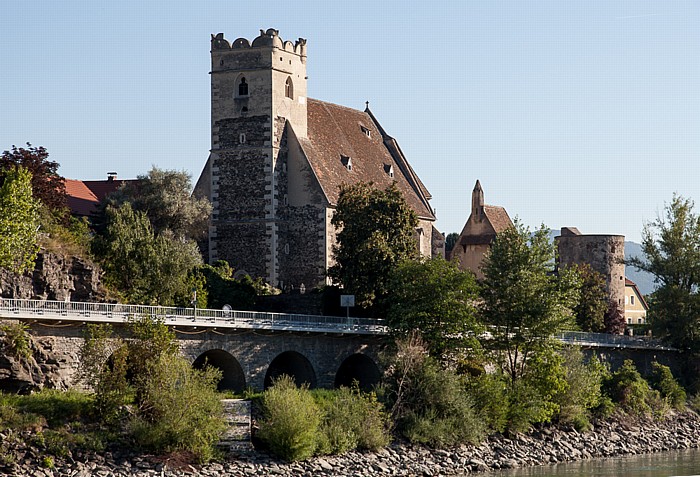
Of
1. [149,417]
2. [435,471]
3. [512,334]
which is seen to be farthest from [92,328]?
[512,334]

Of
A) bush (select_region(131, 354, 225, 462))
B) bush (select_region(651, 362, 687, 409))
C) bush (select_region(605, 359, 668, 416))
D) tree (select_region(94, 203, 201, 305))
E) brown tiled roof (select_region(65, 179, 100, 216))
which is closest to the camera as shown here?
bush (select_region(131, 354, 225, 462))

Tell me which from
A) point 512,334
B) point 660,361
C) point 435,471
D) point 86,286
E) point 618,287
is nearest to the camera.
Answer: point 435,471

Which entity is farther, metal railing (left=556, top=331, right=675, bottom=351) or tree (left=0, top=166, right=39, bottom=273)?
metal railing (left=556, top=331, right=675, bottom=351)

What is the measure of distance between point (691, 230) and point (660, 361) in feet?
27.2

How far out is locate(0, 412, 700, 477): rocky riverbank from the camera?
156 feet

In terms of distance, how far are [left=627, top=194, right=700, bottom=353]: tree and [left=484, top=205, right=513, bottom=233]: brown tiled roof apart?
15.3m

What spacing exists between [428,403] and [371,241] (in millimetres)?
11520

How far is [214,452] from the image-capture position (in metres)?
51.4

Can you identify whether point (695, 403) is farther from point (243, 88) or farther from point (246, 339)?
point (246, 339)

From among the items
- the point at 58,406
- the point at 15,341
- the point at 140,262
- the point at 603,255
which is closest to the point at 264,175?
the point at 140,262

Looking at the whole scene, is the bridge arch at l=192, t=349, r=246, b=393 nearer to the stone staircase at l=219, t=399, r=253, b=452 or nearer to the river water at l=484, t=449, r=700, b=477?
the stone staircase at l=219, t=399, r=253, b=452

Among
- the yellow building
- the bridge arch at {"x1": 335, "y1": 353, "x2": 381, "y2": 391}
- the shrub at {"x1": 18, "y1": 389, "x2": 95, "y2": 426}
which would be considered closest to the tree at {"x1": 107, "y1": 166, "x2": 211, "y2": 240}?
the bridge arch at {"x1": 335, "y1": 353, "x2": 381, "y2": 391}

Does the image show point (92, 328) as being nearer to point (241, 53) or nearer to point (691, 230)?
point (241, 53)

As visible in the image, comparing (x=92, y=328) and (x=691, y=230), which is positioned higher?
(x=691, y=230)
